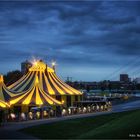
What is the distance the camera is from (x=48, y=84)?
42.9m

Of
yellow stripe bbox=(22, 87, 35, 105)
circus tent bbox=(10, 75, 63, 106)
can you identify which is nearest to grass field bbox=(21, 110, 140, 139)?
circus tent bbox=(10, 75, 63, 106)

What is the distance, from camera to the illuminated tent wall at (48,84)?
1657 inches

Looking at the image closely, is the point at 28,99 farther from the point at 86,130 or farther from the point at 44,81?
the point at 86,130

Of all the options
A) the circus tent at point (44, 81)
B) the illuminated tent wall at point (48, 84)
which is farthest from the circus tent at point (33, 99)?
the illuminated tent wall at point (48, 84)

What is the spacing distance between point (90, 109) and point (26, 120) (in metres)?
10.4

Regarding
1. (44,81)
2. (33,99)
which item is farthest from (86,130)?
(44,81)

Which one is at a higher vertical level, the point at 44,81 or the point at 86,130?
the point at 44,81

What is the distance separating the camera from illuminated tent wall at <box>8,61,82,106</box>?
42094mm

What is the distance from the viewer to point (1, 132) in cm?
2239

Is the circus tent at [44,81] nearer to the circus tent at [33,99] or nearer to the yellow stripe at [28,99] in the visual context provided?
the circus tent at [33,99]

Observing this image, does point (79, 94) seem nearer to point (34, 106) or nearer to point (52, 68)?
point (52, 68)

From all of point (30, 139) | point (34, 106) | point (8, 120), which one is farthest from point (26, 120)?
point (30, 139)

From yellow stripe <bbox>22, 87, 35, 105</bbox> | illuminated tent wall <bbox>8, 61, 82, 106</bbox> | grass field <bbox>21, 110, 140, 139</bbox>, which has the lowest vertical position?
grass field <bbox>21, 110, 140, 139</bbox>

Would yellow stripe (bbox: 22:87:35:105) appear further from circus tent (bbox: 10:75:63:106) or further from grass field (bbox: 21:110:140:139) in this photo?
grass field (bbox: 21:110:140:139)
